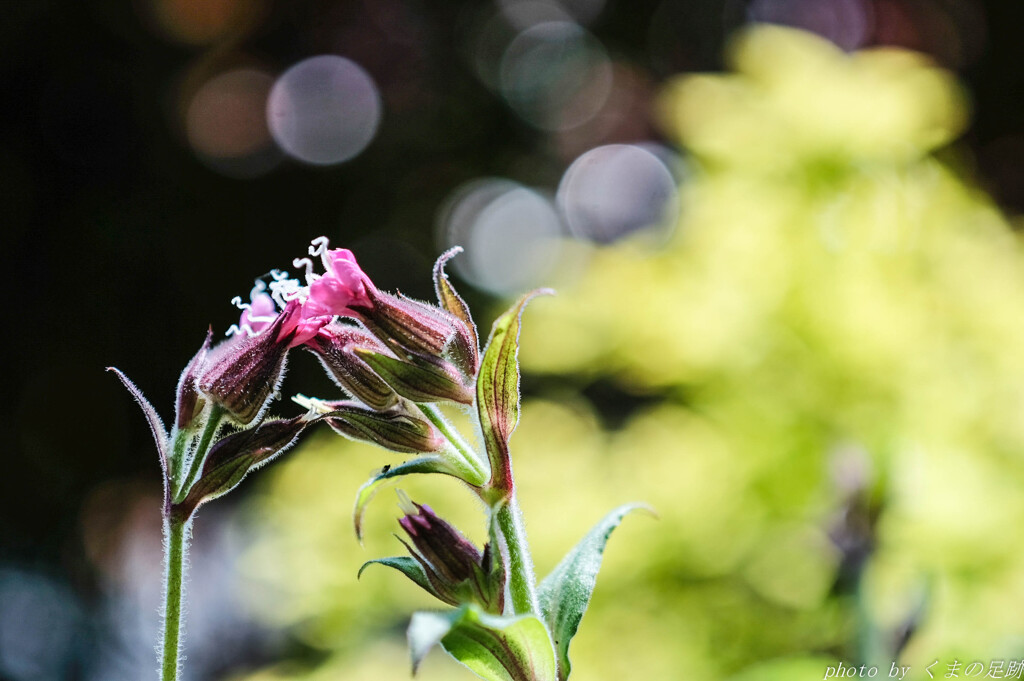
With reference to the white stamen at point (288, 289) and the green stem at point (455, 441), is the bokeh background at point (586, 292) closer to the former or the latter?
the green stem at point (455, 441)

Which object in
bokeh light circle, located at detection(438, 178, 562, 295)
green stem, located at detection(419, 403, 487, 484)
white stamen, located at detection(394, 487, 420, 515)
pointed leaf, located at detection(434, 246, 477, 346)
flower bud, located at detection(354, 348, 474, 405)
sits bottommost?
bokeh light circle, located at detection(438, 178, 562, 295)

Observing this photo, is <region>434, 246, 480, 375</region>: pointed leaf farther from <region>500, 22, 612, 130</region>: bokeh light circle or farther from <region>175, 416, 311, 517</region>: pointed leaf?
<region>500, 22, 612, 130</region>: bokeh light circle

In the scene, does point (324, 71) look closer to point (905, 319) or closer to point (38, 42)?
point (38, 42)

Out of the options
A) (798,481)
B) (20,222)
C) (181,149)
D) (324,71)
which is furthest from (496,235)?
(798,481)

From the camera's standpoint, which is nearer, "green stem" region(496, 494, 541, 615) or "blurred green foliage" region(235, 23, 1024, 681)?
"green stem" region(496, 494, 541, 615)

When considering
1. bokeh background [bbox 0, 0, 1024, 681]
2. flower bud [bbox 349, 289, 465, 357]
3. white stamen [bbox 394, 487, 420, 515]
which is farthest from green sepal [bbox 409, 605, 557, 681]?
bokeh background [bbox 0, 0, 1024, 681]

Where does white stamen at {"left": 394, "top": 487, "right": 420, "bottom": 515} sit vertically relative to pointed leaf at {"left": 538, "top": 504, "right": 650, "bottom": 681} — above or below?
above

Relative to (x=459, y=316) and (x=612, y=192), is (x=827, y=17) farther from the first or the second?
(x=459, y=316)
